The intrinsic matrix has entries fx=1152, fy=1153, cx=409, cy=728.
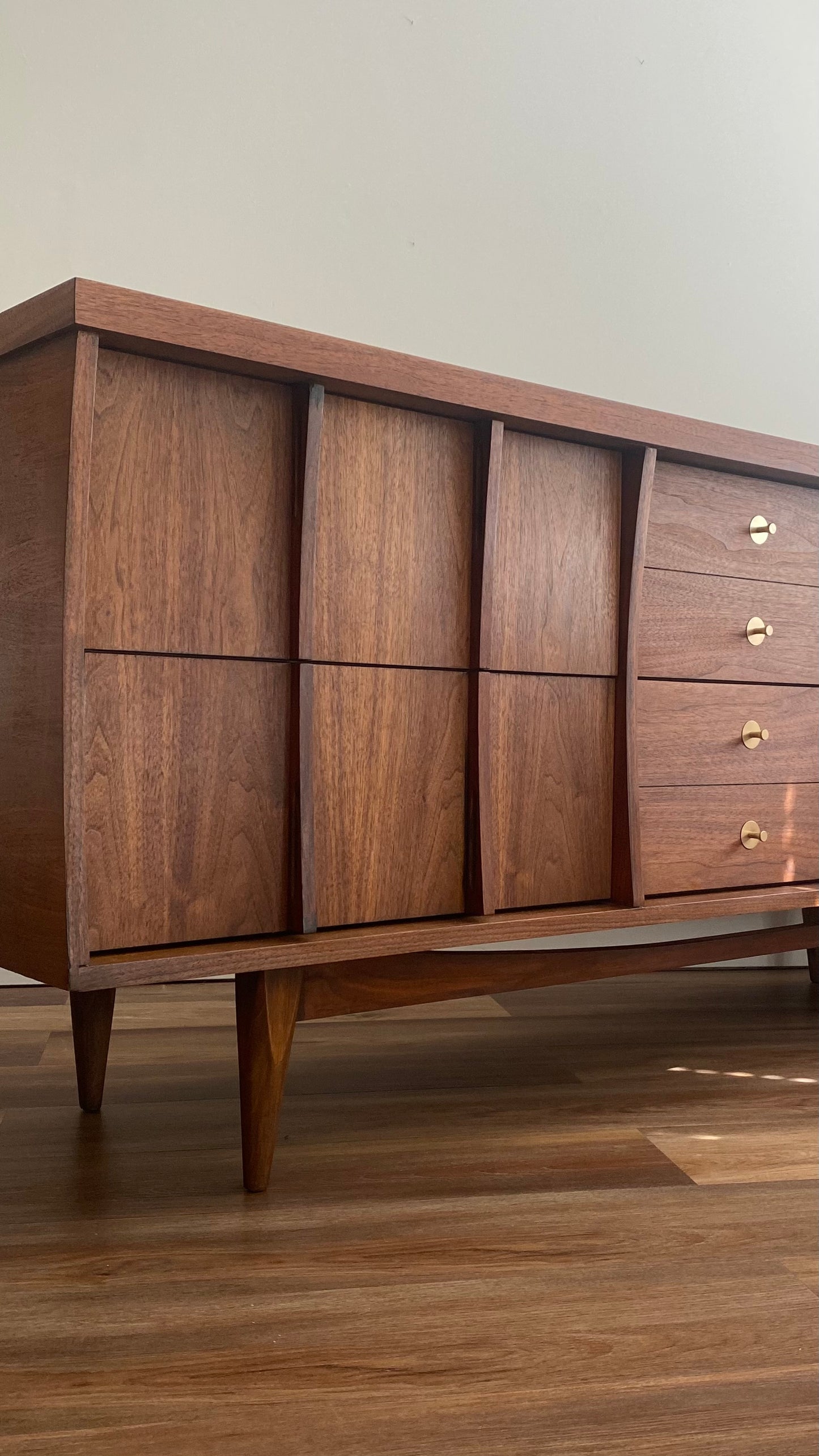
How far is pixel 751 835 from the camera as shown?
5.09 ft

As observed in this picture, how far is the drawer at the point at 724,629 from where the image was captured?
1.45 metres

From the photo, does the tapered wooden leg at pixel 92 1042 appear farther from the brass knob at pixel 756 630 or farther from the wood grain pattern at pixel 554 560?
the brass knob at pixel 756 630

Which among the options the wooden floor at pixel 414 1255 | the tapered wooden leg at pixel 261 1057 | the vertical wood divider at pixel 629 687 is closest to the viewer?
the wooden floor at pixel 414 1255

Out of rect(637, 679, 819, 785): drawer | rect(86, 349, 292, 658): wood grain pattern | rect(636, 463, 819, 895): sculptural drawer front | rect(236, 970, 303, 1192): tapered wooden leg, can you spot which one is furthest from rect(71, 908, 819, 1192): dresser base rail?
rect(86, 349, 292, 658): wood grain pattern

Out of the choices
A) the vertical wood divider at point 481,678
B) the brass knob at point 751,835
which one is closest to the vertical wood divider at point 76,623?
the vertical wood divider at point 481,678

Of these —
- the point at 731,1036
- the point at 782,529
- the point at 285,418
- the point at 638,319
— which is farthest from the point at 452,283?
the point at 731,1036

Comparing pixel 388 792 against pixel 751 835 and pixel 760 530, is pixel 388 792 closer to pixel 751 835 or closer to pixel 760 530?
pixel 751 835

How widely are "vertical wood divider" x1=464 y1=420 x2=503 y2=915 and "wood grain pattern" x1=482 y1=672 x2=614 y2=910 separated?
0.05ft

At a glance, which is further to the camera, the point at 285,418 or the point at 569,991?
the point at 569,991

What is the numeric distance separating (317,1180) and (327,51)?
1.94 m

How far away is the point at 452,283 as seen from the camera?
2.21 m

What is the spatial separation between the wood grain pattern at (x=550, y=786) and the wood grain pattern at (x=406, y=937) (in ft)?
0.11

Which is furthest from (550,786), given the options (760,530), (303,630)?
(760,530)

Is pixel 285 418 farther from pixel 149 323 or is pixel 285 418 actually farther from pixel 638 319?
pixel 638 319
